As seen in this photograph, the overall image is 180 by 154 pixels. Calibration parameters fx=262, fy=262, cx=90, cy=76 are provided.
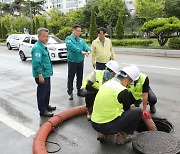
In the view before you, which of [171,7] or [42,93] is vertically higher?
[171,7]

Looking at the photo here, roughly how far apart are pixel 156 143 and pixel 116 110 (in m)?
0.75

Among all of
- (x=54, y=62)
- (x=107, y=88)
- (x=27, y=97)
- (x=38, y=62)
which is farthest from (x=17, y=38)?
(x=107, y=88)

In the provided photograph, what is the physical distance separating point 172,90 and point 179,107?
1445 millimetres

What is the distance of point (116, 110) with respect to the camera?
366cm

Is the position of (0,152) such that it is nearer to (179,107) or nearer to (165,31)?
(179,107)

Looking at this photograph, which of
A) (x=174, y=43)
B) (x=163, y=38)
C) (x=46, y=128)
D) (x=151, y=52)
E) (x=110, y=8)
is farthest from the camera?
(x=110, y=8)

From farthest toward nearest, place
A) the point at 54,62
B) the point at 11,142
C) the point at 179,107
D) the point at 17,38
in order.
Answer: the point at 17,38, the point at 54,62, the point at 179,107, the point at 11,142

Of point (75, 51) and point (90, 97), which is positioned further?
point (75, 51)

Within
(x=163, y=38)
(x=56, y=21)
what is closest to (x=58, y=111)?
(x=163, y=38)

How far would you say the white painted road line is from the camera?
180 inches

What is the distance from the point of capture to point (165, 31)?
15.7 metres

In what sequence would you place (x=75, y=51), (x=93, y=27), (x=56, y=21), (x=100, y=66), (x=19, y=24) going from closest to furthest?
(x=75, y=51) < (x=100, y=66) < (x=93, y=27) < (x=56, y=21) < (x=19, y=24)

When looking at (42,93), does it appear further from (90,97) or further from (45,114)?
(90,97)

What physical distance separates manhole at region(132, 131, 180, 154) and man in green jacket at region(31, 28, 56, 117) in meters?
2.12
